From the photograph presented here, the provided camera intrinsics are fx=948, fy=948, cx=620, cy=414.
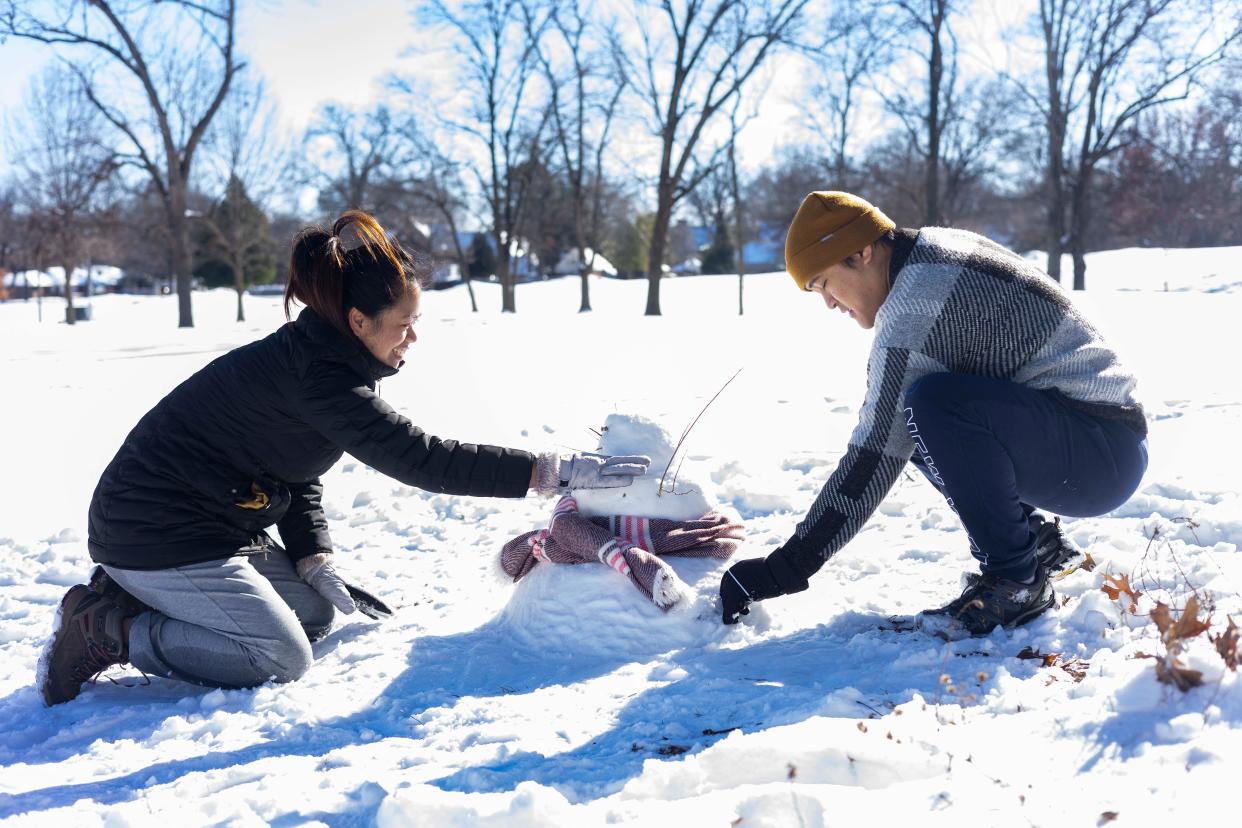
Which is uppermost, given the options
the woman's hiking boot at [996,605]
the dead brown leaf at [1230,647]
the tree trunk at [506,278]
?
the tree trunk at [506,278]

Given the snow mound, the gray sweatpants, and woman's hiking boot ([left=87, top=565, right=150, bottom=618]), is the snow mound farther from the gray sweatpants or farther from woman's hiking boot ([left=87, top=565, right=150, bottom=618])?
woman's hiking boot ([left=87, top=565, right=150, bottom=618])

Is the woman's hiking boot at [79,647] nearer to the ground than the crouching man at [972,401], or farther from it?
nearer to the ground

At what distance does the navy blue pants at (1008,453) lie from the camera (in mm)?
2418

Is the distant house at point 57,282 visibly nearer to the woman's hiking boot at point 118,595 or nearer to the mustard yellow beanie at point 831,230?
the woman's hiking boot at point 118,595

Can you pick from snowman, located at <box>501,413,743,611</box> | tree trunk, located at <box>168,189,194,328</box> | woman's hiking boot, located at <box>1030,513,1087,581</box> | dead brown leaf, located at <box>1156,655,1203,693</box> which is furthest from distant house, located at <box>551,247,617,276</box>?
dead brown leaf, located at <box>1156,655,1203,693</box>

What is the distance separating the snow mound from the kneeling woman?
→ 179 millimetres

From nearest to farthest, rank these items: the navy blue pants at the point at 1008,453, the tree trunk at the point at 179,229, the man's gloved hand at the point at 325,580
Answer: the navy blue pants at the point at 1008,453 < the man's gloved hand at the point at 325,580 < the tree trunk at the point at 179,229

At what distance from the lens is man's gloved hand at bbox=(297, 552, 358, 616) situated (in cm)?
320

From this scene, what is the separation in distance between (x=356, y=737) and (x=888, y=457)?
154 centimetres

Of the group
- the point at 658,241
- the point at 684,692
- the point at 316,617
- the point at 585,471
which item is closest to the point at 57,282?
the point at 658,241

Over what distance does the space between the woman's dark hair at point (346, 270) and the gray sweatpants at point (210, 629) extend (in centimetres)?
83

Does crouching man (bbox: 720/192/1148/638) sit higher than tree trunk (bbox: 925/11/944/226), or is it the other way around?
tree trunk (bbox: 925/11/944/226)

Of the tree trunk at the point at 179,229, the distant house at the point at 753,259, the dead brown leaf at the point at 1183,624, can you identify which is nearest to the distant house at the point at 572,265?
the distant house at the point at 753,259

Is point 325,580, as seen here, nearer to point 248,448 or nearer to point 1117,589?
point 248,448
